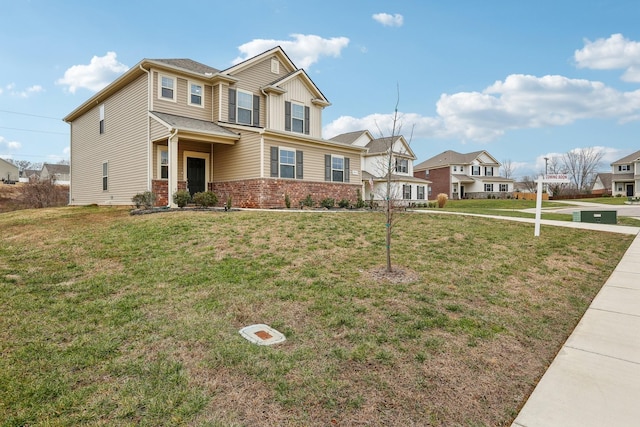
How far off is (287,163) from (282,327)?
12825mm

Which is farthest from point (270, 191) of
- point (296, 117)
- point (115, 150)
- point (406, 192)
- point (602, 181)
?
point (602, 181)

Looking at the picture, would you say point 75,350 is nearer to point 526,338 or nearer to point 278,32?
point 526,338

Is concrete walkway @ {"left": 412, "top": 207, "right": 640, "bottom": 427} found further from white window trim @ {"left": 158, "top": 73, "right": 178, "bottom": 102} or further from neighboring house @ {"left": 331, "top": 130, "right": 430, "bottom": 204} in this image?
neighboring house @ {"left": 331, "top": 130, "right": 430, "bottom": 204}

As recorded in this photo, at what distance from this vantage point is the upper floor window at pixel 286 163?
15562mm

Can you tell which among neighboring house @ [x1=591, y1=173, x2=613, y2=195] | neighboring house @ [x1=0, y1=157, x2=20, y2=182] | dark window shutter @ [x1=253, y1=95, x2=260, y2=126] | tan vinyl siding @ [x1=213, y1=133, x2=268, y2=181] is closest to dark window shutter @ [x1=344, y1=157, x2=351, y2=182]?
dark window shutter @ [x1=253, y1=95, x2=260, y2=126]

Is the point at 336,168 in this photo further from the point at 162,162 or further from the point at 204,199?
the point at 162,162

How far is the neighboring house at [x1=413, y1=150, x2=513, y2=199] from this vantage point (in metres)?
47.8

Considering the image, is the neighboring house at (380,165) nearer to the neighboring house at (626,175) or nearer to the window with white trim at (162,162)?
the window with white trim at (162,162)

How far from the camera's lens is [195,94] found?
16.5m

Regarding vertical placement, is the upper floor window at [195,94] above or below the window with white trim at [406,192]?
above

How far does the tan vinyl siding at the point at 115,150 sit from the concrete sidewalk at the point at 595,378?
1573 cm

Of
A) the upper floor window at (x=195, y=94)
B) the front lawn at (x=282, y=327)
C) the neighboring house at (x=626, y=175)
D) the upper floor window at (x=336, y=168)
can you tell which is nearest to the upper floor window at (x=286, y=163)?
the upper floor window at (x=336, y=168)

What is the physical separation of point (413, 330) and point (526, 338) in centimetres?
131

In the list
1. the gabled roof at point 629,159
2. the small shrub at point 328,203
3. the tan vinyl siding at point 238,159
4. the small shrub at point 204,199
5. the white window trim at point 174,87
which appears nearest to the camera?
the small shrub at point 204,199
